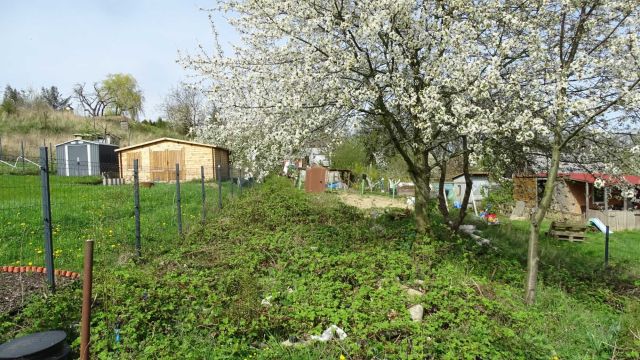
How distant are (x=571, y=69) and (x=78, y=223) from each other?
28.8ft

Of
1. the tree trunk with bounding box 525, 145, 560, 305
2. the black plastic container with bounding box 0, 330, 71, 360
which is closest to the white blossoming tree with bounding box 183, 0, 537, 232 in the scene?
the tree trunk with bounding box 525, 145, 560, 305

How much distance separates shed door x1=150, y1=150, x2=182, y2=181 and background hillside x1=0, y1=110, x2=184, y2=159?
1033 cm

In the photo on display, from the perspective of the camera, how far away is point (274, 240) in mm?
7648

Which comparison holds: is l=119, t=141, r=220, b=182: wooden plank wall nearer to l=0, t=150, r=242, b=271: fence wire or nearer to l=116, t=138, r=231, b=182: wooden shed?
l=116, t=138, r=231, b=182: wooden shed

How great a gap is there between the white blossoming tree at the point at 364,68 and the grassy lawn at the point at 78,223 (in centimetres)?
268

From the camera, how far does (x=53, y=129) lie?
41844 millimetres

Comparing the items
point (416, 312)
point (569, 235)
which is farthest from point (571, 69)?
point (569, 235)

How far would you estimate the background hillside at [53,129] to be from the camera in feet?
116

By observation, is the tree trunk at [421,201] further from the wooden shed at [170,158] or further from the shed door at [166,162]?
the shed door at [166,162]

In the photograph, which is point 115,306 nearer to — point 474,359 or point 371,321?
point 371,321

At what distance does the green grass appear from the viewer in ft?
12.9

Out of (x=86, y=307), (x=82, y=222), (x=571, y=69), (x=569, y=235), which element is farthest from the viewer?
(x=569, y=235)

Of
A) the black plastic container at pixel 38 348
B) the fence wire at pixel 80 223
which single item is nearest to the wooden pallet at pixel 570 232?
the fence wire at pixel 80 223

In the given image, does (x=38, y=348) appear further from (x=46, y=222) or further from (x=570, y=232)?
(x=570, y=232)
